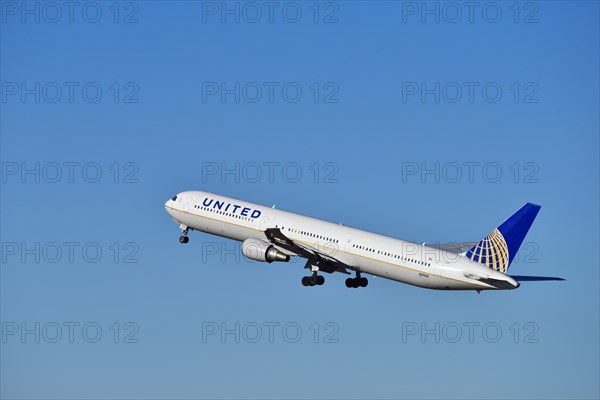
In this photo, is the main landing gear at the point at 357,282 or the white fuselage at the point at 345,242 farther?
the main landing gear at the point at 357,282

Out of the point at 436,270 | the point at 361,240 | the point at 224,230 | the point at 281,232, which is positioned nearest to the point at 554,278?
the point at 436,270

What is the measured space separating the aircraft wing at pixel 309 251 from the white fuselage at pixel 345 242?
1.03 feet

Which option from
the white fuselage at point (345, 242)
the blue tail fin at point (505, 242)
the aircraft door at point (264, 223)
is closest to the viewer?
the white fuselage at point (345, 242)

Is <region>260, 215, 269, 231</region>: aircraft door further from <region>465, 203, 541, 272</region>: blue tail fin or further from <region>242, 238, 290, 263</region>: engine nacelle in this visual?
<region>465, 203, 541, 272</region>: blue tail fin

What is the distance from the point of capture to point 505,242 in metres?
86.6

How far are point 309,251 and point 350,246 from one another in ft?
12.2

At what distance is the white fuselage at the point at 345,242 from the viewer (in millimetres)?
85250

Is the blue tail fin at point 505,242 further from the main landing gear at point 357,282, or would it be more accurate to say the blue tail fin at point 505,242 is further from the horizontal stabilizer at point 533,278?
the main landing gear at point 357,282

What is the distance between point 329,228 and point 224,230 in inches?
393

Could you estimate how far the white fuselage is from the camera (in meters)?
85.2

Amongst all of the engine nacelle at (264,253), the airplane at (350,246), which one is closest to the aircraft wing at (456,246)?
the airplane at (350,246)

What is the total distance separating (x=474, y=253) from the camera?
87000mm

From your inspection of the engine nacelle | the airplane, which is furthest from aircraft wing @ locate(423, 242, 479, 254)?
the engine nacelle

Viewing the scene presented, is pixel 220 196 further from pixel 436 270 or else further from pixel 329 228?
pixel 436 270
